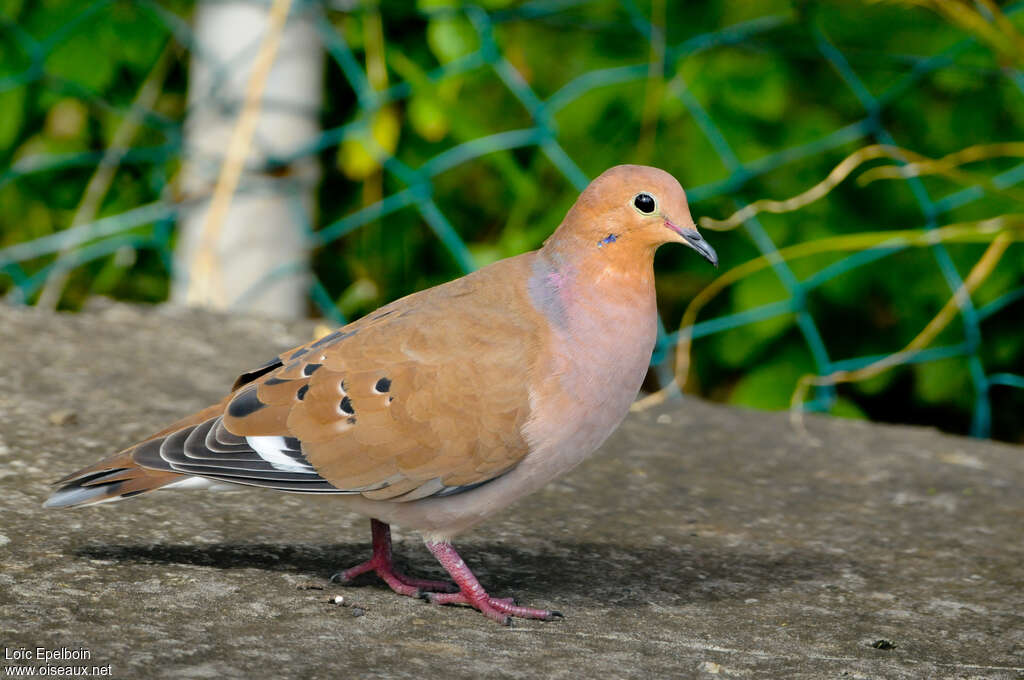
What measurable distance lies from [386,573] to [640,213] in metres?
0.67

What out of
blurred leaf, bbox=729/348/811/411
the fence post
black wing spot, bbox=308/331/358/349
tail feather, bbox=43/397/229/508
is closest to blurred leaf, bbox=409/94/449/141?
the fence post

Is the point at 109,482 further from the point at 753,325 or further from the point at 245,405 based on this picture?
the point at 753,325

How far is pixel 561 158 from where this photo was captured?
387cm

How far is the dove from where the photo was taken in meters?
2.10

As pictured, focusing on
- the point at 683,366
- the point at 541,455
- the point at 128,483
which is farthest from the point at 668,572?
the point at 683,366

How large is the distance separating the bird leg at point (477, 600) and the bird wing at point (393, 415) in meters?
0.11

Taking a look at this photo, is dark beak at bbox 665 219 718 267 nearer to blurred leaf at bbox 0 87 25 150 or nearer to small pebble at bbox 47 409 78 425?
small pebble at bbox 47 409 78 425

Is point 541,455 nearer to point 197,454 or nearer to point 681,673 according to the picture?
point 681,673

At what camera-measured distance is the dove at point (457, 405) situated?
2.10m

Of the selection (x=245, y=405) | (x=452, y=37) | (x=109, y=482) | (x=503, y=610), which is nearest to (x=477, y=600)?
(x=503, y=610)

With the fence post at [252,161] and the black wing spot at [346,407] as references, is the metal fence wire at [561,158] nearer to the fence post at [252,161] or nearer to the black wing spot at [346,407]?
the fence post at [252,161]

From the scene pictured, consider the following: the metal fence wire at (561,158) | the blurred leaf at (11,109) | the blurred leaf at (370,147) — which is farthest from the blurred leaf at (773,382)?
the blurred leaf at (11,109)

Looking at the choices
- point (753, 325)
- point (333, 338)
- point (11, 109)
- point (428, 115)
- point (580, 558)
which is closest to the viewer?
point (333, 338)

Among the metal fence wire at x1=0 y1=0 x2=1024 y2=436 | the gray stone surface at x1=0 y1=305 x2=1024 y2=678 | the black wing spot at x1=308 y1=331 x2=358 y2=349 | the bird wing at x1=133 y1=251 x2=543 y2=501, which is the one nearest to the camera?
the gray stone surface at x1=0 y1=305 x2=1024 y2=678
